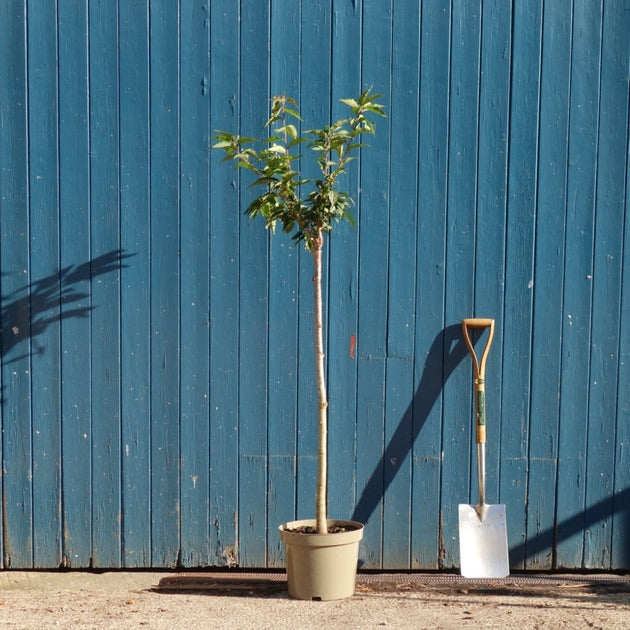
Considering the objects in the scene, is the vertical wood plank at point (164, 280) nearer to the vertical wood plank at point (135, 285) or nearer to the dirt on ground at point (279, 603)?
the vertical wood plank at point (135, 285)

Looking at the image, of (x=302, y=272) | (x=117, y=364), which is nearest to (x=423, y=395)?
(x=302, y=272)

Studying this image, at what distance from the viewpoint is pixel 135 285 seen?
4270 millimetres

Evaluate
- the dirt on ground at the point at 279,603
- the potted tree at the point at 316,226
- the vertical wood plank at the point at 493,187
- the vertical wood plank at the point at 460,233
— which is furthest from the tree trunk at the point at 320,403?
the vertical wood plank at the point at 493,187

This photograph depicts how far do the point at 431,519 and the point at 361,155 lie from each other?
1765mm

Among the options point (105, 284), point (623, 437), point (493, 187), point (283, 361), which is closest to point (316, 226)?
point (283, 361)

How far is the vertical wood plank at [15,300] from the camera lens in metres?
4.22

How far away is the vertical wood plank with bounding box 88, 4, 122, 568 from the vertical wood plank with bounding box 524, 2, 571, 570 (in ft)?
6.49

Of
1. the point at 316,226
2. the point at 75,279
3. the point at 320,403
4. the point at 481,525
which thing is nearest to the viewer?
the point at 316,226

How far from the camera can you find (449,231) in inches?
A: 169

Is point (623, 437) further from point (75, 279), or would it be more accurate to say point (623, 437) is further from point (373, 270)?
point (75, 279)

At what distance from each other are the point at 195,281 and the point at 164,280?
145mm

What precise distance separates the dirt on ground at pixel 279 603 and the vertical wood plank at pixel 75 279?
0.88 ft

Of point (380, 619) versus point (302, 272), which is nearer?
point (380, 619)

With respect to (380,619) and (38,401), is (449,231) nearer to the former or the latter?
(380,619)
